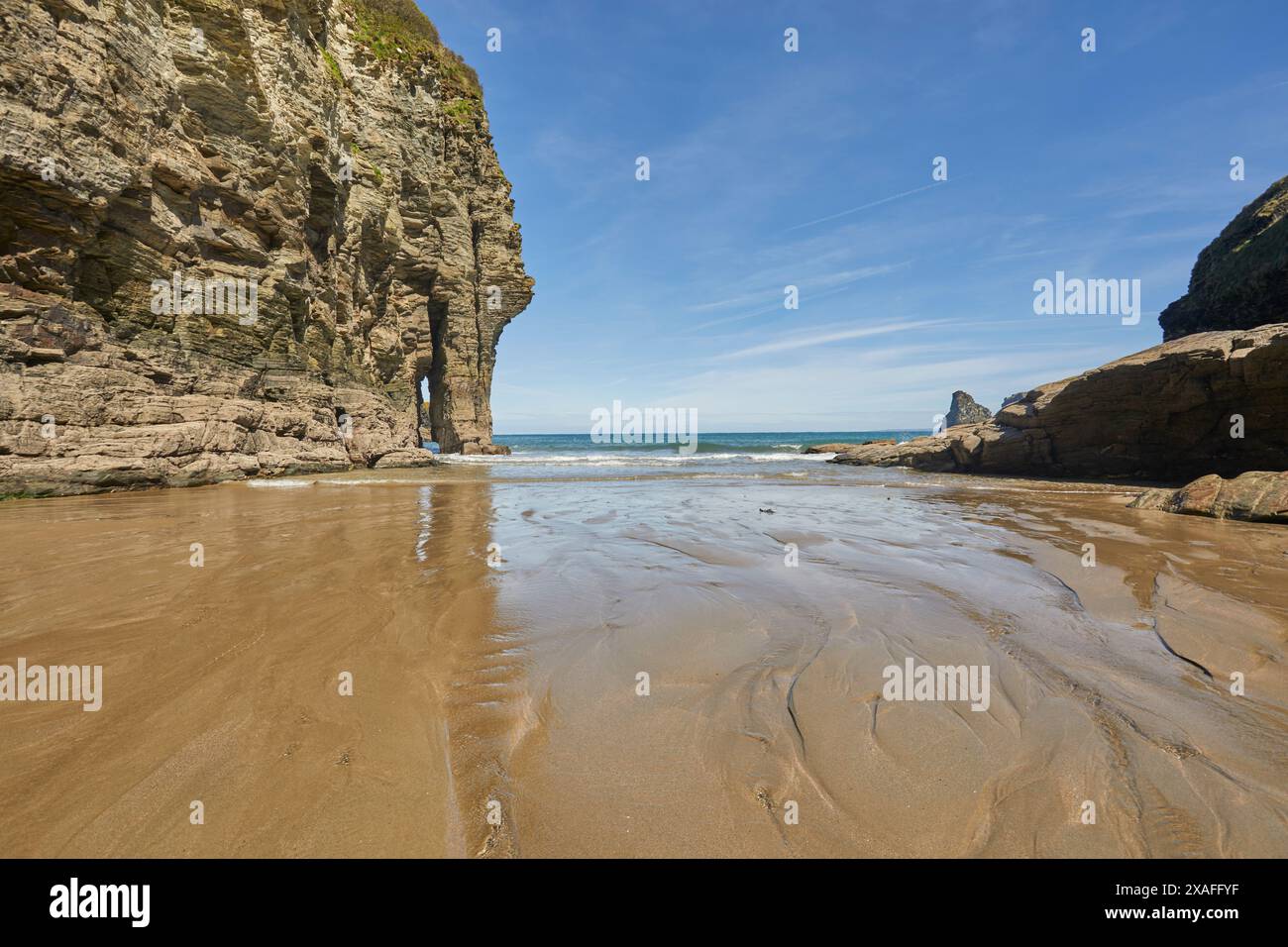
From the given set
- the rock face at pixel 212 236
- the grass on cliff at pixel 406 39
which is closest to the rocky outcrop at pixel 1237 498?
the rock face at pixel 212 236

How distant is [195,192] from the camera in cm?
1733

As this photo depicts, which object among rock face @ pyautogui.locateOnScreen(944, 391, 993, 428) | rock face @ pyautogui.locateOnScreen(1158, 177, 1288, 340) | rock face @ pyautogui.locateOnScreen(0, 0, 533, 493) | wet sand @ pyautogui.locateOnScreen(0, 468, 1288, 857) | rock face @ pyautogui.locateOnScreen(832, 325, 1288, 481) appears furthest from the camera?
rock face @ pyautogui.locateOnScreen(944, 391, 993, 428)

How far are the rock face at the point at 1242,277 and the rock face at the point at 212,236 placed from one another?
38.1 metres

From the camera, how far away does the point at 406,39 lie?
31.7 metres

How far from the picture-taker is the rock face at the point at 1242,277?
824 inches

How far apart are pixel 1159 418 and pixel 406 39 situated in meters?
43.3

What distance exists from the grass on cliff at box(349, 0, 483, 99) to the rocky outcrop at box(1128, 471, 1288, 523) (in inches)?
1550

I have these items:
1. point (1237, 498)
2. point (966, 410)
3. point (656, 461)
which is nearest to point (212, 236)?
point (656, 461)

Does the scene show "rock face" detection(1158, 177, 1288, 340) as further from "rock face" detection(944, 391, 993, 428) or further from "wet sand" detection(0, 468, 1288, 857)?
"rock face" detection(944, 391, 993, 428)

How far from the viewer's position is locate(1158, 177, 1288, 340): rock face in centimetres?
2092

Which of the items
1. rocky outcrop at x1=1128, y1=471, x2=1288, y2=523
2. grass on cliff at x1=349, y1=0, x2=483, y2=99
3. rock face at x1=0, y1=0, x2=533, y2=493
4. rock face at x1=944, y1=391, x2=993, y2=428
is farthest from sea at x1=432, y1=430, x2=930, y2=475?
rock face at x1=944, y1=391, x2=993, y2=428

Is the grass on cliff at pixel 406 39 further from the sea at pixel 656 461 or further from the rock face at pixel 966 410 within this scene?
the rock face at pixel 966 410
